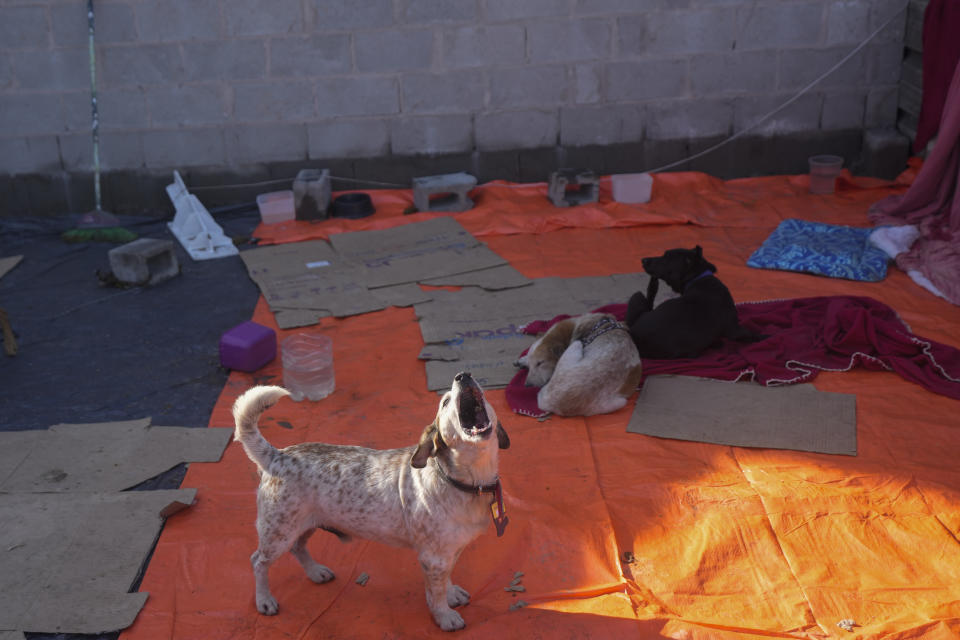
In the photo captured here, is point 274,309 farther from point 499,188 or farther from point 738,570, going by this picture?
point 738,570

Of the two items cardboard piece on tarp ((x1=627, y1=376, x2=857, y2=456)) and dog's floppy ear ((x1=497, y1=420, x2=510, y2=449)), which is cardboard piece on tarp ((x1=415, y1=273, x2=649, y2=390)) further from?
dog's floppy ear ((x1=497, y1=420, x2=510, y2=449))

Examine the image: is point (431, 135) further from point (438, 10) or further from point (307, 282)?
point (307, 282)

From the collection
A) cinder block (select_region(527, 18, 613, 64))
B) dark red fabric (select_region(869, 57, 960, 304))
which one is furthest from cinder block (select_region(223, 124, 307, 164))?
dark red fabric (select_region(869, 57, 960, 304))

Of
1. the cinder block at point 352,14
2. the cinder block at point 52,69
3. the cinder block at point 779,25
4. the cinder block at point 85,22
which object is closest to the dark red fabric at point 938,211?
the cinder block at point 779,25

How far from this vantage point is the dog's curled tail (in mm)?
2975

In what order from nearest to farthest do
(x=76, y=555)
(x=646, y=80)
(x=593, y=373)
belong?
(x=76, y=555) → (x=593, y=373) → (x=646, y=80)

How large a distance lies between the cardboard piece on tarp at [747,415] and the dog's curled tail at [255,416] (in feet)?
7.12

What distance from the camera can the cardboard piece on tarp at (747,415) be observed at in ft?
14.4

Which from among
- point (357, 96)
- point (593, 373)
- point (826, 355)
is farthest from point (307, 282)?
point (826, 355)

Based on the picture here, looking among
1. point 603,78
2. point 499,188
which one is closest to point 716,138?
point 603,78

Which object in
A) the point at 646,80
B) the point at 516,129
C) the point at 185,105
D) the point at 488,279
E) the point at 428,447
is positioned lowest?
the point at 488,279

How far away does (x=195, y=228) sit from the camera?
8.01 m

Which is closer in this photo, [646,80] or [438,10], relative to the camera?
[438,10]

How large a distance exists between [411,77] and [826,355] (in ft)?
16.7
